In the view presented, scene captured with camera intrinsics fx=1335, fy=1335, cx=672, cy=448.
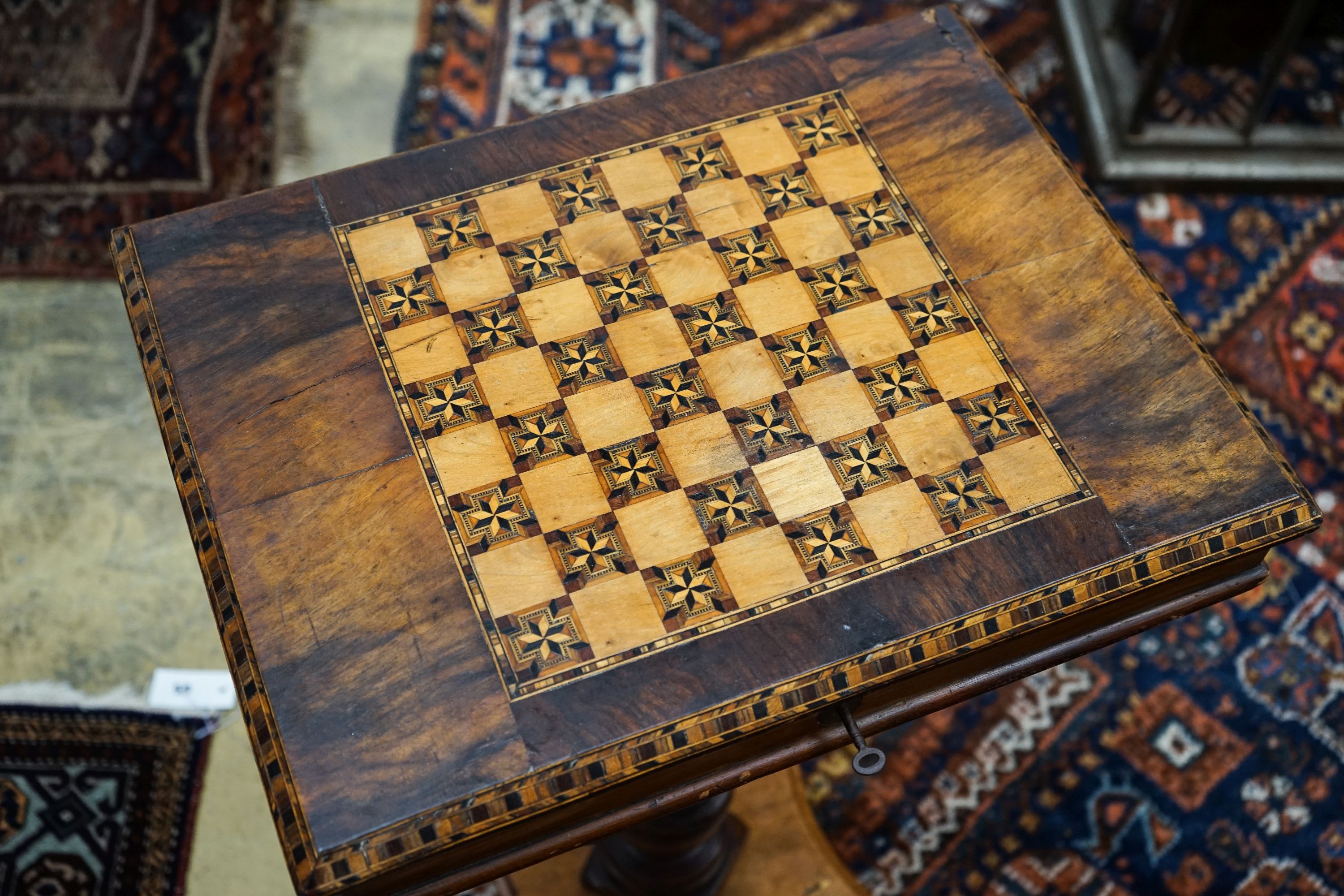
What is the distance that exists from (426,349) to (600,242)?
0.75ft

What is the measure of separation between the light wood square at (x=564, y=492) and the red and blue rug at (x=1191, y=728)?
94 centimetres

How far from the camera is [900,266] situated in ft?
4.73

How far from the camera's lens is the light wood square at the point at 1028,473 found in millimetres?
1301

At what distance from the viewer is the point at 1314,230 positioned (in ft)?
8.32

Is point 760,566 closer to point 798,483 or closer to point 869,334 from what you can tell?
point 798,483

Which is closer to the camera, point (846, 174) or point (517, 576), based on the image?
point (517, 576)

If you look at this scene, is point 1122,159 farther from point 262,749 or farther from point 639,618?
point 262,749

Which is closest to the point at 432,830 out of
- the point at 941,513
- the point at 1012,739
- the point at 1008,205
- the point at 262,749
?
the point at 262,749

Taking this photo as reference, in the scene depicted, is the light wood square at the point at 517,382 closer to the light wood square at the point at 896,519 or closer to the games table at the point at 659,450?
the games table at the point at 659,450

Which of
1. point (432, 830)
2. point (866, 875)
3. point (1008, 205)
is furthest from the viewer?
point (866, 875)

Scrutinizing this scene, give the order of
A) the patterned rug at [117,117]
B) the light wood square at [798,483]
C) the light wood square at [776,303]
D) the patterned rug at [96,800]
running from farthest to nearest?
the patterned rug at [117,117] → the patterned rug at [96,800] → the light wood square at [776,303] → the light wood square at [798,483]

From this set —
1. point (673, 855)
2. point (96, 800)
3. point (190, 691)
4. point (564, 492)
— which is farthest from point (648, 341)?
point (96, 800)

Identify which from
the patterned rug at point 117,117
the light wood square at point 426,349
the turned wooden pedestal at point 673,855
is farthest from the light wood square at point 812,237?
the patterned rug at point 117,117

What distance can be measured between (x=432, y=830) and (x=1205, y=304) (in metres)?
1.84
